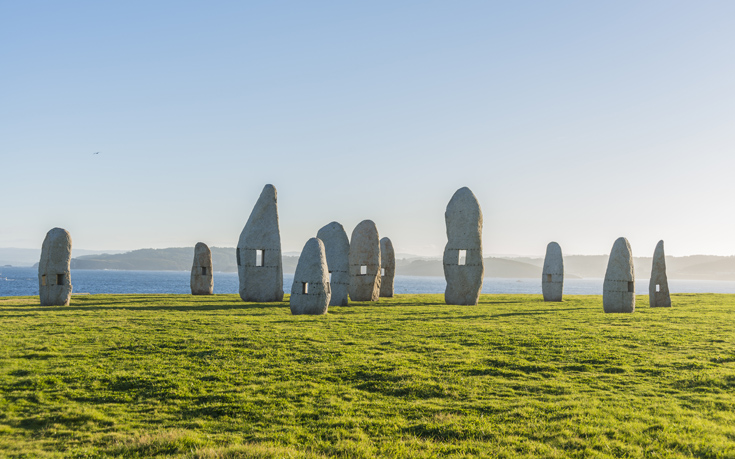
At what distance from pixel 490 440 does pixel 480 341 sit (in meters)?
6.63

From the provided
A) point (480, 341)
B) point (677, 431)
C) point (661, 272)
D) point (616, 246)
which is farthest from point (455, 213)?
point (677, 431)

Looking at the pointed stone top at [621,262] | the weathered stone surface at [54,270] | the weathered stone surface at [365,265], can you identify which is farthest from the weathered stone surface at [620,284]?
the weathered stone surface at [54,270]

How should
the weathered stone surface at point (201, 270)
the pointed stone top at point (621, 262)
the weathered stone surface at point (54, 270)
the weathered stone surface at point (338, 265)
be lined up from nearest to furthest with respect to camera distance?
1. the weathered stone surface at point (54, 270)
2. the pointed stone top at point (621, 262)
3. the weathered stone surface at point (338, 265)
4. the weathered stone surface at point (201, 270)

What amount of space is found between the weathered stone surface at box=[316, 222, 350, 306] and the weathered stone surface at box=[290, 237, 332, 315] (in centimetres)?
379

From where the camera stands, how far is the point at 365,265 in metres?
28.1

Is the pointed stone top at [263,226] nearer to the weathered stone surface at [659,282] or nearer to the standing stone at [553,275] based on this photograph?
the standing stone at [553,275]

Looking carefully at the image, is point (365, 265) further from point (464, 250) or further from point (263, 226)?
point (263, 226)

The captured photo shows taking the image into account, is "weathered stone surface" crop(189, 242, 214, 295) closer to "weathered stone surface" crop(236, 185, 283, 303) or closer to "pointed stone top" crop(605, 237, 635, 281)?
"weathered stone surface" crop(236, 185, 283, 303)

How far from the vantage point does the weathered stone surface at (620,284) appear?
22.5 metres

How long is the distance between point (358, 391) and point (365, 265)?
19.0 meters

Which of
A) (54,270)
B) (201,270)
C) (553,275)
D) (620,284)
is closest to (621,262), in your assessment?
(620,284)

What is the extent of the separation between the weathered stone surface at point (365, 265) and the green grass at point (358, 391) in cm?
1189

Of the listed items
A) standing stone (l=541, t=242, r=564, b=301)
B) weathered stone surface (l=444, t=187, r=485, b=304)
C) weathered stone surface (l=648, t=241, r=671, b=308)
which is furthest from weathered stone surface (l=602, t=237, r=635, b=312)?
standing stone (l=541, t=242, r=564, b=301)

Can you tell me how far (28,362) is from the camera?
10.4 m
